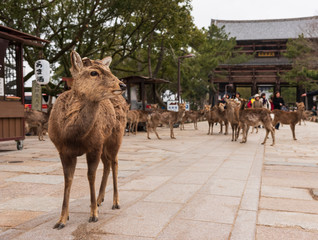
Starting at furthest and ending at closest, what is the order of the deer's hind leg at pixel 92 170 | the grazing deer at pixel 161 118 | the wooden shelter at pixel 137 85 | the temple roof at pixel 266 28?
the temple roof at pixel 266 28, the wooden shelter at pixel 137 85, the grazing deer at pixel 161 118, the deer's hind leg at pixel 92 170

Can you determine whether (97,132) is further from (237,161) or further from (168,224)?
(237,161)

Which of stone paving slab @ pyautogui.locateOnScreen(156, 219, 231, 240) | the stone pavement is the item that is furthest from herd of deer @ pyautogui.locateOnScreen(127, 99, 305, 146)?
stone paving slab @ pyautogui.locateOnScreen(156, 219, 231, 240)

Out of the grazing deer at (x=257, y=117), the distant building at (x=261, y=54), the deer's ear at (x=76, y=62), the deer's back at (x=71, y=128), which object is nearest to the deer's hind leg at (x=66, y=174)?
the deer's back at (x=71, y=128)

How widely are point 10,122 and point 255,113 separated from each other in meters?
8.11

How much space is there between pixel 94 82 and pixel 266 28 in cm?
4720

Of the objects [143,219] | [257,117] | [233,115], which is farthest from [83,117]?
[233,115]

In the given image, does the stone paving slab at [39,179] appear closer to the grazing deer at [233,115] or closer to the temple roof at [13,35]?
the temple roof at [13,35]

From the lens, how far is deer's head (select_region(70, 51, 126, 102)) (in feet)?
10.6

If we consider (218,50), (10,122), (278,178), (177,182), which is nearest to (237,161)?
(278,178)

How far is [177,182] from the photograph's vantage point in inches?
220

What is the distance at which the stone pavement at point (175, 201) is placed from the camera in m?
3.33

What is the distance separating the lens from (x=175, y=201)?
441 cm

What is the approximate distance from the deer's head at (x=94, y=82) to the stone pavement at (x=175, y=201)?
133cm

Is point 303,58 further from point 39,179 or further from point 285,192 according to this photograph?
point 39,179
